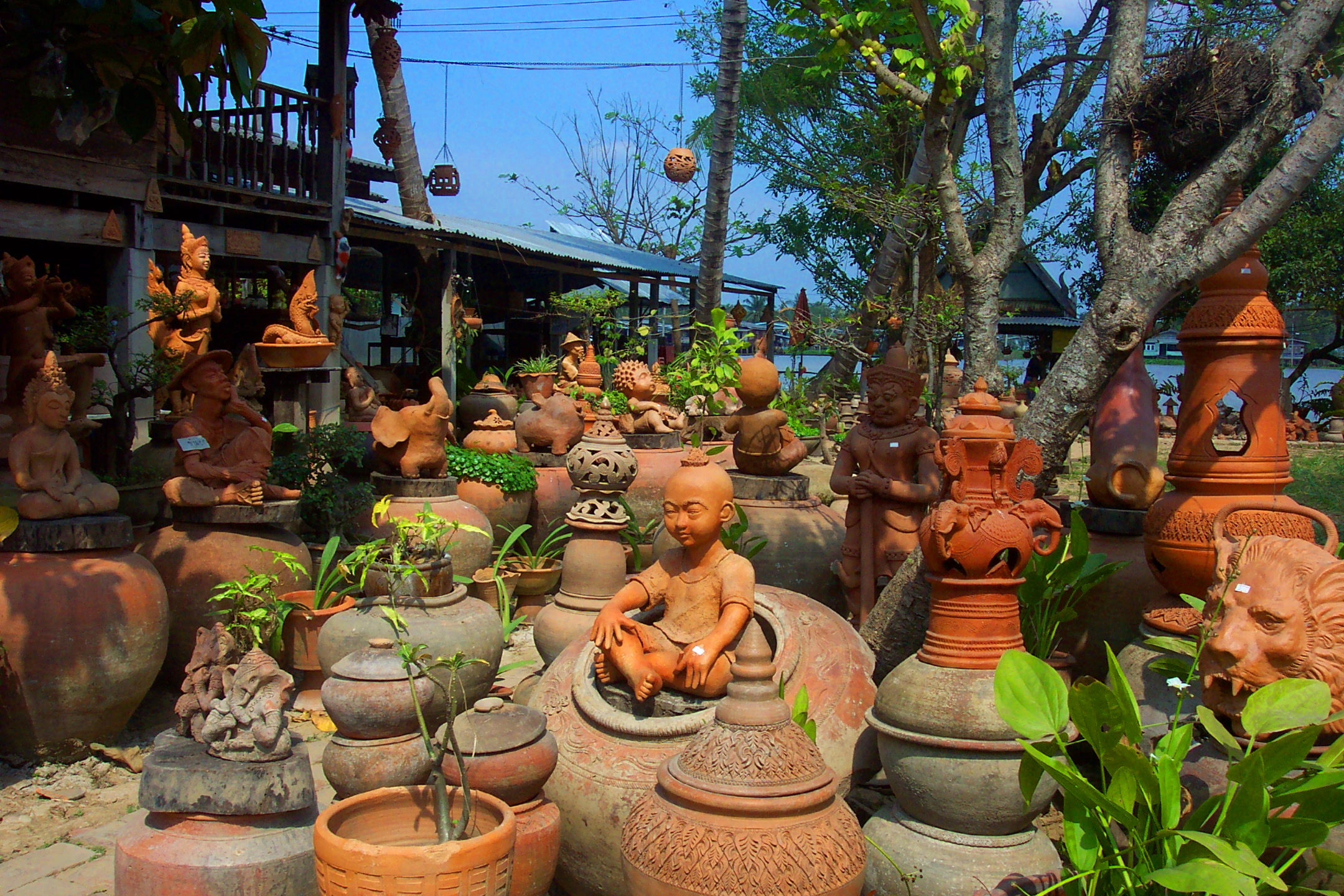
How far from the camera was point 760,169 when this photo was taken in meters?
20.5

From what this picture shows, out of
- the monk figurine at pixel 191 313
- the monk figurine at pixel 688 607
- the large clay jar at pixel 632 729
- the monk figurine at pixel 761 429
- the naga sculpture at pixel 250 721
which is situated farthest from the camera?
the monk figurine at pixel 191 313

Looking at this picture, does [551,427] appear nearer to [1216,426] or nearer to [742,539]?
[742,539]

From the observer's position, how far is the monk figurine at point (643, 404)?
27.8 feet

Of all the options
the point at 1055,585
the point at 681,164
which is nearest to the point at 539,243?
the point at 681,164

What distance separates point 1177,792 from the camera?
268 cm

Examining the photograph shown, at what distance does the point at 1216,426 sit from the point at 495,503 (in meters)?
4.90

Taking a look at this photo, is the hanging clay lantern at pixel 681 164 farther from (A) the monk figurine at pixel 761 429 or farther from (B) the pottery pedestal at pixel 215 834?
(B) the pottery pedestal at pixel 215 834

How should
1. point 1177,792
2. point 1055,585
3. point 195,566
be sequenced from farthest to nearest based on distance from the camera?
1. point 195,566
2. point 1055,585
3. point 1177,792

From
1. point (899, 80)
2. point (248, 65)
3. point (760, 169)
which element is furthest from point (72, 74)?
point (760, 169)

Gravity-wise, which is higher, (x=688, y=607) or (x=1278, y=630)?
(x=1278, y=630)

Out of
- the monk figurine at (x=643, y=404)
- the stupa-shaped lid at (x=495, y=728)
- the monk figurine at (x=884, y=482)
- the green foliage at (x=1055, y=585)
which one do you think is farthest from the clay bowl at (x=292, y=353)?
the green foliage at (x=1055, y=585)

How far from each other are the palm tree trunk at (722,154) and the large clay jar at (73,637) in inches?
181

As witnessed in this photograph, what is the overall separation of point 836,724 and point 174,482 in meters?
3.73

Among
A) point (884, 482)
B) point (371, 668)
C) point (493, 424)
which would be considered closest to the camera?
point (371, 668)
